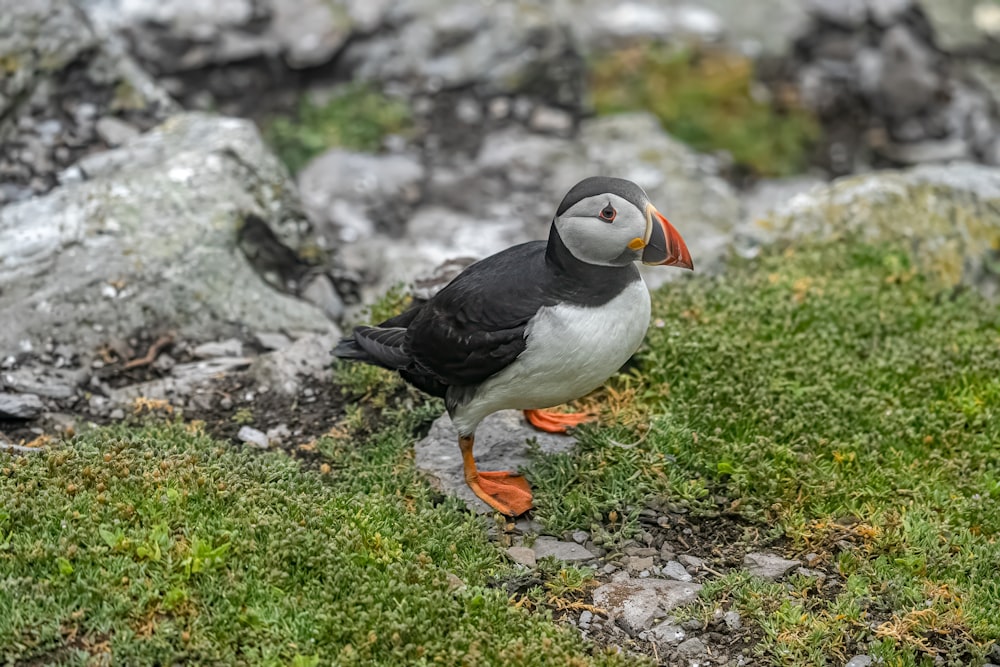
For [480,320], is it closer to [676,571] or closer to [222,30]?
[676,571]

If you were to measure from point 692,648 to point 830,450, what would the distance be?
192 centimetres

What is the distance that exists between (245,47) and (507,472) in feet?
22.8

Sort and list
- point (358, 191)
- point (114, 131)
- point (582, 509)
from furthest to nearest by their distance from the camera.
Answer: point (358, 191), point (114, 131), point (582, 509)

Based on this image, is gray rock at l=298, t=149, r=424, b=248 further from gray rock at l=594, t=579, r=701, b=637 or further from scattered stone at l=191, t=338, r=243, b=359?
gray rock at l=594, t=579, r=701, b=637

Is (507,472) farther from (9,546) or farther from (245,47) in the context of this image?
(245,47)

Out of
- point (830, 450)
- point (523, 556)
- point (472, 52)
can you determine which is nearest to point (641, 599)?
point (523, 556)

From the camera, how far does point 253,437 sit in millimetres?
7113

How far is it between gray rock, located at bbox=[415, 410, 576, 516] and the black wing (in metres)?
0.72

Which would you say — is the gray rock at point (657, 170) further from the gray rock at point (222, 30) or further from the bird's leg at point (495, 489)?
the bird's leg at point (495, 489)

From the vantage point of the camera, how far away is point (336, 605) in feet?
17.2

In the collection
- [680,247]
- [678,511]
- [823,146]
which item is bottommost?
[823,146]

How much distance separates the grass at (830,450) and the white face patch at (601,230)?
57.9 inches

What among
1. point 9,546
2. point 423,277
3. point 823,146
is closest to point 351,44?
point 423,277

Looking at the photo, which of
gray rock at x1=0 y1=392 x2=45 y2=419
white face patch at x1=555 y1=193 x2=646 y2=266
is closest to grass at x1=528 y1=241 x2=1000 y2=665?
white face patch at x1=555 y1=193 x2=646 y2=266
